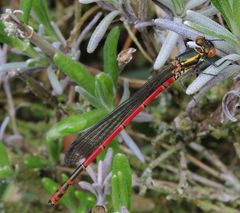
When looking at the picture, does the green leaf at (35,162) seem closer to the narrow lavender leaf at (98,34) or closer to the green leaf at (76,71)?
the green leaf at (76,71)

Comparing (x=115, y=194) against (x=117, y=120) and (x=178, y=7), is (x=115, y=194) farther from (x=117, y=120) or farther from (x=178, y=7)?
(x=178, y=7)

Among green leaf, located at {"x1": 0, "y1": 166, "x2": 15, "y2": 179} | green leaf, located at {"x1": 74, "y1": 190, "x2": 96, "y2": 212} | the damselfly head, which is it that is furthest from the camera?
green leaf, located at {"x1": 0, "y1": 166, "x2": 15, "y2": 179}

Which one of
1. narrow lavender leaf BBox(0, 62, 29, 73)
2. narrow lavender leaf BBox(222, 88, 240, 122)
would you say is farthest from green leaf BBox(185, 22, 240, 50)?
narrow lavender leaf BBox(0, 62, 29, 73)

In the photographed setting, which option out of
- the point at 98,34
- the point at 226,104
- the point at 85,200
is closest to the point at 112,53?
the point at 98,34

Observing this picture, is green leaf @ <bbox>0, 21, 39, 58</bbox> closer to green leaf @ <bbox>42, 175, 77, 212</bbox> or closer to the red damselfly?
the red damselfly

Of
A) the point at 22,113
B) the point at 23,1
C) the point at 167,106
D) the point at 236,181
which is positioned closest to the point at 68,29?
the point at 22,113

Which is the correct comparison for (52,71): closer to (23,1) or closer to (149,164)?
(23,1)
